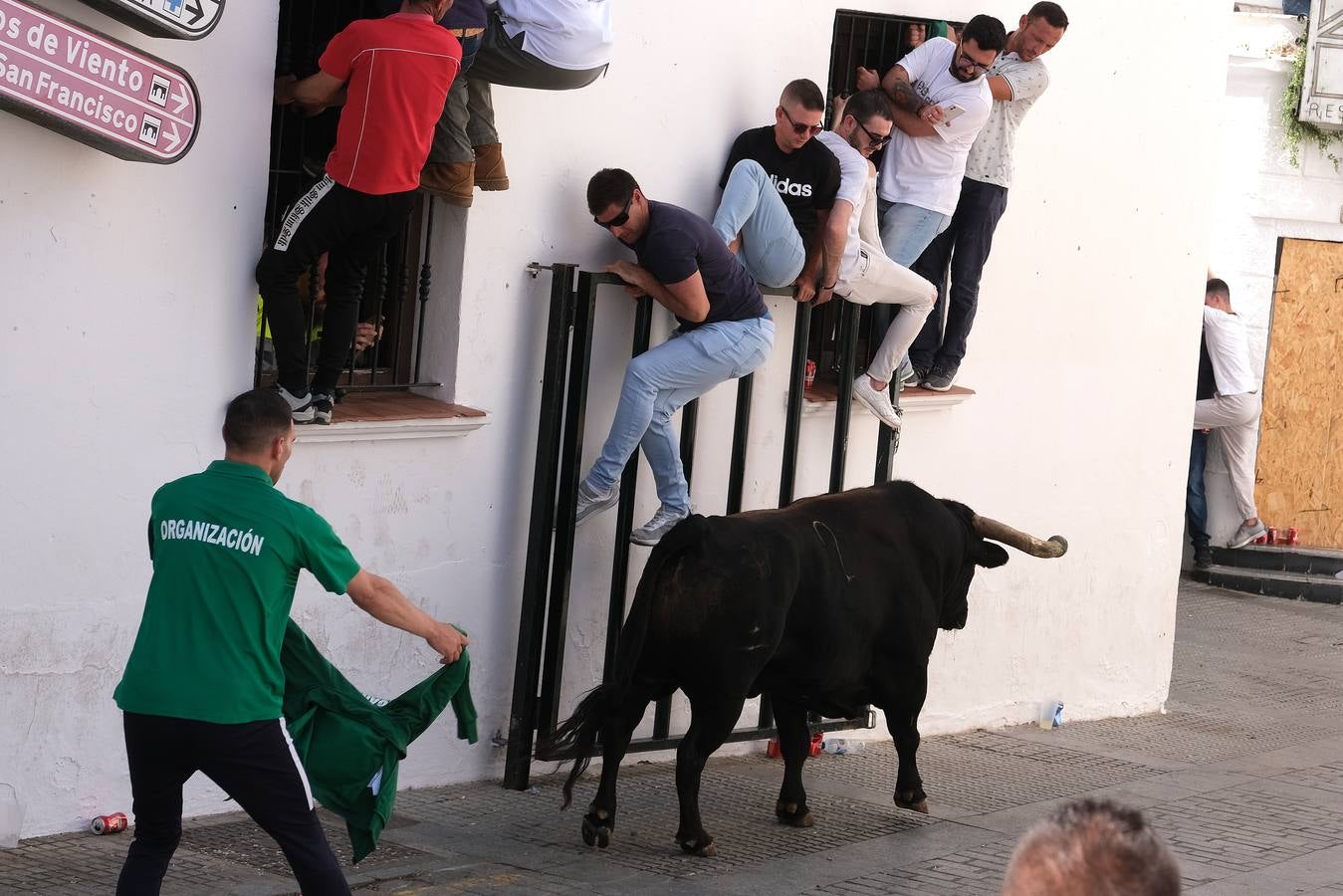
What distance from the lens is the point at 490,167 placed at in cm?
739

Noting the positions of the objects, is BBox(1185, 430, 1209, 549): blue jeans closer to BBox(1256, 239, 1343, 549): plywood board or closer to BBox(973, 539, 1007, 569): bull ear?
BBox(1256, 239, 1343, 549): plywood board

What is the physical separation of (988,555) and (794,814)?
1.70m

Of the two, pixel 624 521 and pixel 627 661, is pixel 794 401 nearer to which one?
pixel 624 521

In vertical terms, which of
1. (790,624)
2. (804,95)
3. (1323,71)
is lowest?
(790,624)

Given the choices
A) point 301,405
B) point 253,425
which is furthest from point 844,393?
point 253,425

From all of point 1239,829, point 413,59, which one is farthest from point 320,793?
point 1239,829

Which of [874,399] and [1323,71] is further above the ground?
[1323,71]

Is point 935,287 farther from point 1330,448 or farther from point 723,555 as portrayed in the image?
point 1330,448

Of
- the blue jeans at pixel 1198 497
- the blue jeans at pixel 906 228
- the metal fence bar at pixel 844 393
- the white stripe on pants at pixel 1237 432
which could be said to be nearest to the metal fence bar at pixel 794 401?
the metal fence bar at pixel 844 393

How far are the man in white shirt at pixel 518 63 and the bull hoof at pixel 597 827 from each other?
2569 mm

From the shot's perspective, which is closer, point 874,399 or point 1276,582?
point 874,399

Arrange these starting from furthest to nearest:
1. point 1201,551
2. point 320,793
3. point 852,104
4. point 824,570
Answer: point 1201,551, point 852,104, point 824,570, point 320,793

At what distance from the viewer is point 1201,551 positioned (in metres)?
15.4

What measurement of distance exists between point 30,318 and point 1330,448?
12.4m
